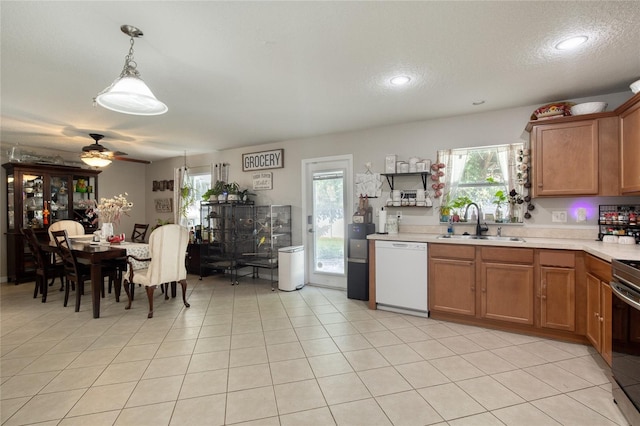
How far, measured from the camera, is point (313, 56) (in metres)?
2.33

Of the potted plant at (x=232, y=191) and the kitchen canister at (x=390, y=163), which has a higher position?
the kitchen canister at (x=390, y=163)

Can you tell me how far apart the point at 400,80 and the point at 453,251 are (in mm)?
1835

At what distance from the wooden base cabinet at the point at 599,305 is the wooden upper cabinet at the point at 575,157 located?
791mm

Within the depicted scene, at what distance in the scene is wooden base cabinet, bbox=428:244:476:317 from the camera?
10.4ft

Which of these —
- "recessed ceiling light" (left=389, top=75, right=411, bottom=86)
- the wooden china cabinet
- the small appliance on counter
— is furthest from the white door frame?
the wooden china cabinet

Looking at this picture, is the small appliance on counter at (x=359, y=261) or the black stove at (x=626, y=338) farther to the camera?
the small appliance on counter at (x=359, y=261)

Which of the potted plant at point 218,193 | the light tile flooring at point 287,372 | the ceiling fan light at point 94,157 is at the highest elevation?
the ceiling fan light at point 94,157

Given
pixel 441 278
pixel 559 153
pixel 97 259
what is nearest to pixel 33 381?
pixel 97 259

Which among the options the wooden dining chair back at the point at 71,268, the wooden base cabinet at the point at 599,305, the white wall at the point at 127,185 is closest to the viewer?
the wooden base cabinet at the point at 599,305

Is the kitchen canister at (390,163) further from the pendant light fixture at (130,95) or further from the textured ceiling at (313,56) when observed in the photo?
the pendant light fixture at (130,95)

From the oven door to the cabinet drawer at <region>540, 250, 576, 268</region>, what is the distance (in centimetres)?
79

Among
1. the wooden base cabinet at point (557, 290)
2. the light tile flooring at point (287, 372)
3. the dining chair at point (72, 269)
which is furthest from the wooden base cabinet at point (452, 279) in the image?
the dining chair at point (72, 269)

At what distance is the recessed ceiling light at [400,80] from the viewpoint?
2.72 m

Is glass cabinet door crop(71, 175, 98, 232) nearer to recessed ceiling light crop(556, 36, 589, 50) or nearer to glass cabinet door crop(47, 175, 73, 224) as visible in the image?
glass cabinet door crop(47, 175, 73, 224)
